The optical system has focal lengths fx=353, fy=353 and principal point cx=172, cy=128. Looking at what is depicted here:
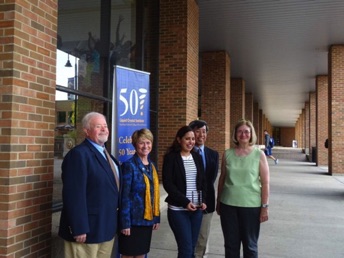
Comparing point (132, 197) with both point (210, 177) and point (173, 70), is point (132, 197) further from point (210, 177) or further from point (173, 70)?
point (173, 70)

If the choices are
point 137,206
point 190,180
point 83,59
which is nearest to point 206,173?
point 190,180

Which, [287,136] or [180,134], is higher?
[287,136]

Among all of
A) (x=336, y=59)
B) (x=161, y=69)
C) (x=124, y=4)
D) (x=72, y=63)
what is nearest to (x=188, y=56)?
(x=161, y=69)

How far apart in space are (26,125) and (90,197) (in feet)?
2.80

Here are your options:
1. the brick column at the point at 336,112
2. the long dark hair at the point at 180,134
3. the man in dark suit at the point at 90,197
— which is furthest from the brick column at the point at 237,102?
the man in dark suit at the point at 90,197

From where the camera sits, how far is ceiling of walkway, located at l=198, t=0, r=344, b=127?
10.3 m

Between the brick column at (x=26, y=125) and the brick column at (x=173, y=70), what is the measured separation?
5.35 metres

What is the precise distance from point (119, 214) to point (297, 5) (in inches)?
356

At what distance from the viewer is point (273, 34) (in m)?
12.6

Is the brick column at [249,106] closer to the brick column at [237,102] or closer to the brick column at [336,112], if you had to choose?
the brick column at [237,102]

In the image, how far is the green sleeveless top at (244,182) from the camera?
3.52 metres

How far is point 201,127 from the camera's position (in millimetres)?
3941

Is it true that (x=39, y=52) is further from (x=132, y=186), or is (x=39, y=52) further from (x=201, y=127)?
(x=201, y=127)

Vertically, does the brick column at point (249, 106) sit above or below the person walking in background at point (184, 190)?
above
